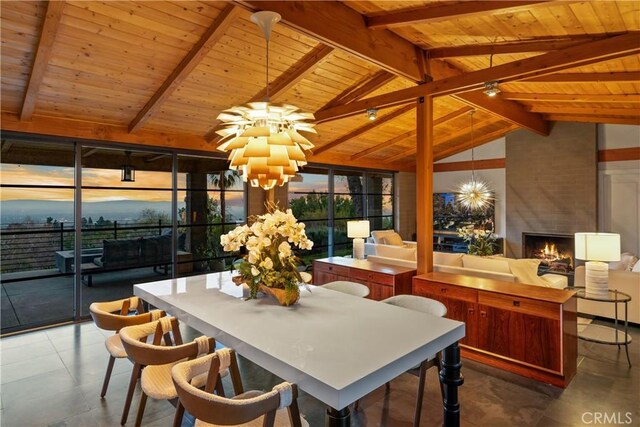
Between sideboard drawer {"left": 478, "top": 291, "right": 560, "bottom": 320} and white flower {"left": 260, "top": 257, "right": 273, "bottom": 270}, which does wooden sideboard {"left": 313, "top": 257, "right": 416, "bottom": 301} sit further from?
white flower {"left": 260, "top": 257, "right": 273, "bottom": 270}

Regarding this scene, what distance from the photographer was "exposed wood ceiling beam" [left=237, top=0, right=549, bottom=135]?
291cm

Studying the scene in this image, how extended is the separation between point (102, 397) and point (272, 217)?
2.11 m

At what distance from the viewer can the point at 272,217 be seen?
2572 millimetres

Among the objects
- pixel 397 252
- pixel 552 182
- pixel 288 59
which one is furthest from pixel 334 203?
pixel 552 182

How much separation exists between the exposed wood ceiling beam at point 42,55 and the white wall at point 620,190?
930 centimetres

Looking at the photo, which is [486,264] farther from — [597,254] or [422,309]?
[422,309]

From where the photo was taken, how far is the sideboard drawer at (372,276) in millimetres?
4336

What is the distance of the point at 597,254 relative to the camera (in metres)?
3.58

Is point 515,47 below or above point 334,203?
above

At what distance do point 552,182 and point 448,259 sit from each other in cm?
510

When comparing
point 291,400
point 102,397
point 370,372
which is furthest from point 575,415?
point 102,397

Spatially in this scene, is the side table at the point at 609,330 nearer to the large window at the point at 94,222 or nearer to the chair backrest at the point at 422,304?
the chair backrest at the point at 422,304

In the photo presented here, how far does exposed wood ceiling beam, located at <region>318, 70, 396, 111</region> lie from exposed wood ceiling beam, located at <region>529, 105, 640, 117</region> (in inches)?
145

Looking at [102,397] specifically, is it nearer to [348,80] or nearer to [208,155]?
[208,155]
